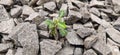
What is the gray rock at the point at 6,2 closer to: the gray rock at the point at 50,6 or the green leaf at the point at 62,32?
the gray rock at the point at 50,6

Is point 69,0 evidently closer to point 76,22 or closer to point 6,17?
point 76,22

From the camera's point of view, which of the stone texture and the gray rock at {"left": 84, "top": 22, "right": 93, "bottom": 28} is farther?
the stone texture

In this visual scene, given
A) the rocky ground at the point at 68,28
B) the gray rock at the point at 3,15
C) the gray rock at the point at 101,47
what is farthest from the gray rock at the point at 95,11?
the gray rock at the point at 3,15

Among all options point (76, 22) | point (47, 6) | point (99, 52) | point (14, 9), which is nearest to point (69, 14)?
point (76, 22)

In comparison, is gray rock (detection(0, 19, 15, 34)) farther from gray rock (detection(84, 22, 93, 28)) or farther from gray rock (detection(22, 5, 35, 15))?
gray rock (detection(84, 22, 93, 28))

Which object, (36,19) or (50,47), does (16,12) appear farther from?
(50,47)

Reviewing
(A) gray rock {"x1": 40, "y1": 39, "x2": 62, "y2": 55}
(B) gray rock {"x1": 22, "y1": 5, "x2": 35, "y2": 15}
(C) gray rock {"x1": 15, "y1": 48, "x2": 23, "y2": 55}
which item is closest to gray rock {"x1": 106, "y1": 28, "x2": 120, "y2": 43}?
(A) gray rock {"x1": 40, "y1": 39, "x2": 62, "y2": 55}

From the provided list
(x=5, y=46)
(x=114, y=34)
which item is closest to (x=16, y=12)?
(x=5, y=46)
